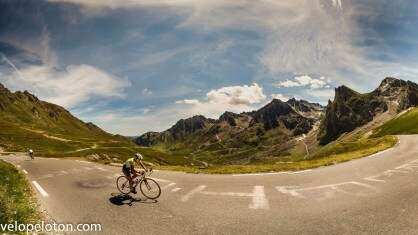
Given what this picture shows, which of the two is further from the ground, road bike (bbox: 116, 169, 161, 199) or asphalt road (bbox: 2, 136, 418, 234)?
road bike (bbox: 116, 169, 161, 199)

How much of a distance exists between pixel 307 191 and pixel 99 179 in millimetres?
17288

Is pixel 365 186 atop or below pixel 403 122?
below

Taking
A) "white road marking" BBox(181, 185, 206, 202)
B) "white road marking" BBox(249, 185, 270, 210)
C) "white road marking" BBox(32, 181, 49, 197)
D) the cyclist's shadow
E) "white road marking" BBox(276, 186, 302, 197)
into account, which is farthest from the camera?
"white road marking" BBox(32, 181, 49, 197)

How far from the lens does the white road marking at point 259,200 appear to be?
1631 centimetres

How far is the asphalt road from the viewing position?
1318 cm

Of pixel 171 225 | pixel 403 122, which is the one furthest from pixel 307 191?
pixel 403 122

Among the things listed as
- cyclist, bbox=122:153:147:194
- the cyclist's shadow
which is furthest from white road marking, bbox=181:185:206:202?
cyclist, bbox=122:153:147:194

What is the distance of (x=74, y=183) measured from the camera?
94.3ft

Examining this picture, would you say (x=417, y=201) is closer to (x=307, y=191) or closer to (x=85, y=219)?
(x=307, y=191)

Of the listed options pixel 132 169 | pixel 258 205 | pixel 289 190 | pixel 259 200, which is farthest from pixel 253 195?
pixel 132 169

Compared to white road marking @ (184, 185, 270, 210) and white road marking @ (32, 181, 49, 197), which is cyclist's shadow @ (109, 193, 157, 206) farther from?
white road marking @ (32, 181, 49, 197)

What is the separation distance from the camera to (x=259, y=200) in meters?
17.7

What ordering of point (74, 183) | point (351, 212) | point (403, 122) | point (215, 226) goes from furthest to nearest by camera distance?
1. point (403, 122)
2. point (74, 183)
3. point (351, 212)
4. point (215, 226)

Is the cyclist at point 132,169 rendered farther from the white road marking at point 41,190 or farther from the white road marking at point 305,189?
the white road marking at point 305,189
